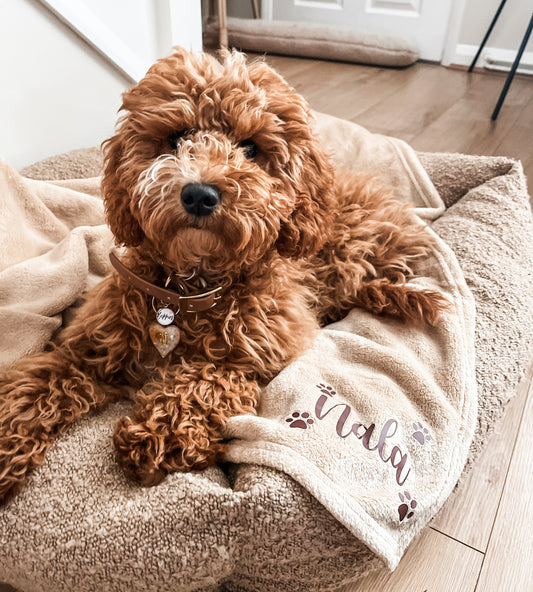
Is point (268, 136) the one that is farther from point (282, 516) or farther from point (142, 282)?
point (282, 516)

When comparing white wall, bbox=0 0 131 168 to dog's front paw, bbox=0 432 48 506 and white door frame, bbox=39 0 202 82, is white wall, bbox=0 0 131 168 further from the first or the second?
dog's front paw, bbox=0 432 48 506

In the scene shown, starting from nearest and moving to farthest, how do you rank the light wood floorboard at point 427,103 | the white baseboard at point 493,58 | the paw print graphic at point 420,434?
the paw print graphic at point 420,434, the light wood floorboard at point 427,103, the white baseboard at point 493,58

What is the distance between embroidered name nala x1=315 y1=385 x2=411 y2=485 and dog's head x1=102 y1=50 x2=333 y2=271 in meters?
0.36

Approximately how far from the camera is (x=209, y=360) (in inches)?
51.8

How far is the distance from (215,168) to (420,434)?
0.75 metres

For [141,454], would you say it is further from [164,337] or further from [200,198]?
[200,198]

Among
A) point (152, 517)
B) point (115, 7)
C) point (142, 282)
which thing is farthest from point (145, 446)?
point (115, 7)

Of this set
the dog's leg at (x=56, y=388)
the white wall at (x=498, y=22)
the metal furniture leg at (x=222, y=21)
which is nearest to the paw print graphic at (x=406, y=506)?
the dog's leg at (x=56, y=388)

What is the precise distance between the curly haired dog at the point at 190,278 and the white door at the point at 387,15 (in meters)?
3.76

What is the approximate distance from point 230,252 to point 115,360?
1.48 feet

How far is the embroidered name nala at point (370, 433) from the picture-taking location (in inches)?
46.7

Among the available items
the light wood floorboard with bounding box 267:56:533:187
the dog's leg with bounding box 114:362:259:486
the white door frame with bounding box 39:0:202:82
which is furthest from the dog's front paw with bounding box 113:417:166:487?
the light wood floorboard with bounding box 267:56:533:187

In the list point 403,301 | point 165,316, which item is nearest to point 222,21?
point 403,301

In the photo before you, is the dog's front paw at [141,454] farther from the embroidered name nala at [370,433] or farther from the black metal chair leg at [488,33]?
the black metal chair leg at [488,33]
